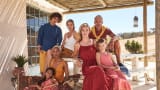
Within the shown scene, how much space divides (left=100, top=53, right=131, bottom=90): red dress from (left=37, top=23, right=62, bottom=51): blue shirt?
1.22 m

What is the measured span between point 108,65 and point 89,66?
0.26m

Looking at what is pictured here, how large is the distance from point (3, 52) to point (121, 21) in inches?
276

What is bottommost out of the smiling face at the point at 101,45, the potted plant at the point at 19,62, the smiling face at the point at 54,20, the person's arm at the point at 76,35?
the potted plant at the point at 19,62

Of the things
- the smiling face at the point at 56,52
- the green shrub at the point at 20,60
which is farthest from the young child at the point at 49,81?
the green shrub at the point at 20,60

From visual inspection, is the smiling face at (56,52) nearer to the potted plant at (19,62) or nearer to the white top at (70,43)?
the white top at (70,43)

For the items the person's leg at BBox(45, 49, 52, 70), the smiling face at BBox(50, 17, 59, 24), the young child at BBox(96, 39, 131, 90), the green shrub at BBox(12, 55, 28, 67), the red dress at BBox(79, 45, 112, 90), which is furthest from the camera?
the green shrub at BBox(12, 55, 28, 67)

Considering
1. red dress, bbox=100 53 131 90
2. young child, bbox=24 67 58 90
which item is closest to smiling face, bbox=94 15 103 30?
red dress, bbox=100 53 131 90

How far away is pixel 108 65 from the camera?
4.22 m

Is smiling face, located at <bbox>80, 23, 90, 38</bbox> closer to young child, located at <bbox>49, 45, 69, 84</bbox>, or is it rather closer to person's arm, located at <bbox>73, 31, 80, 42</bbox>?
person's arm, located at <bbox>73, 31, 80, 42</bbox>

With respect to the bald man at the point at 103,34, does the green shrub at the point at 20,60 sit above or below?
below

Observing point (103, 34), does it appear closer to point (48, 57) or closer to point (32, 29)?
point (48, 57)

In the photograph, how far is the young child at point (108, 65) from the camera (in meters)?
4.10

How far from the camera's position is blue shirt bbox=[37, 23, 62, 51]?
5.16 metres

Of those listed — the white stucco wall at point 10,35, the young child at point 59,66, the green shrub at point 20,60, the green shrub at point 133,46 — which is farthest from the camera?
the green shrub at point 133,46
